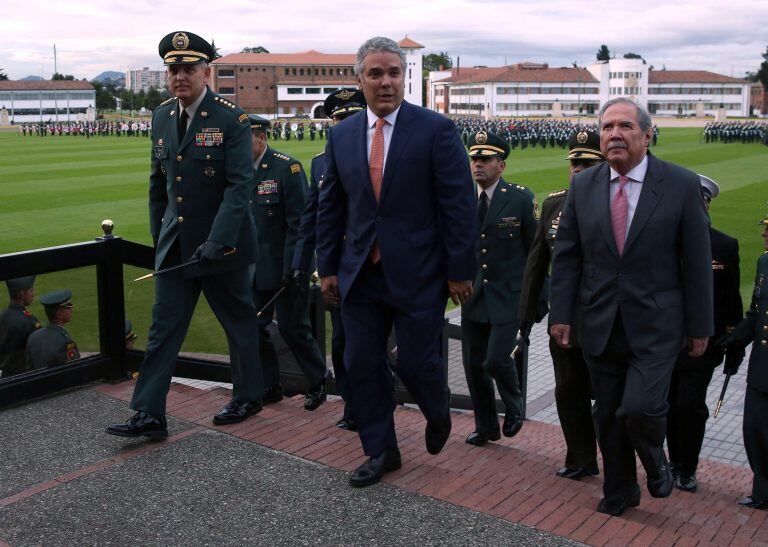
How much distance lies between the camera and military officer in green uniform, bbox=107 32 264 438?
15.2ft

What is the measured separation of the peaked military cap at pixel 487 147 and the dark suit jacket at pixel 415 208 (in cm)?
145

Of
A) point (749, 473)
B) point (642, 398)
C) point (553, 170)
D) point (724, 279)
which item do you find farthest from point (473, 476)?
point (553, 170)

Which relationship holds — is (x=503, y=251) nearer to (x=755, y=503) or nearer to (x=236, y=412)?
(x=236, y=412)

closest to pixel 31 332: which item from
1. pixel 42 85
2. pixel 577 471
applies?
pixel 577 471

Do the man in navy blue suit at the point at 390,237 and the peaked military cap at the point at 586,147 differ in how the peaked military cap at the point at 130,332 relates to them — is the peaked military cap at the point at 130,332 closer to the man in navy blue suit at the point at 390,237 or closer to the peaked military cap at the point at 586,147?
the man in navy blue suit at the point at 390,237

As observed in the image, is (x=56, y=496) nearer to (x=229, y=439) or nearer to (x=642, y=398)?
(x=229, y=439)

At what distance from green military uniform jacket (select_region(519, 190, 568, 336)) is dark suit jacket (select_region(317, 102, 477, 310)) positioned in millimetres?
789

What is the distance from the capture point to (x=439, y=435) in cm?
416

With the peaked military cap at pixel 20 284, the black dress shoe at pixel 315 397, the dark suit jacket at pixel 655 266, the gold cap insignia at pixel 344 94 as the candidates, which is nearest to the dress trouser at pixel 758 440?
the dark suit jacket at pixel 655 266

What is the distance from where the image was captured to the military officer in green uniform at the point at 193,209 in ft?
15.2

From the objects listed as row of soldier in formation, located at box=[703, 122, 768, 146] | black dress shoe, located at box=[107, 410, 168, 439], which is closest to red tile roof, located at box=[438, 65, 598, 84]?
row of soldier in formation, located at box=[703, 122, 768, 146]

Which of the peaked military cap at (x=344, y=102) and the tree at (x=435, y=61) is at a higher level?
the tree at (x=435, y=61)

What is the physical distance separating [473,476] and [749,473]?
8.26ft

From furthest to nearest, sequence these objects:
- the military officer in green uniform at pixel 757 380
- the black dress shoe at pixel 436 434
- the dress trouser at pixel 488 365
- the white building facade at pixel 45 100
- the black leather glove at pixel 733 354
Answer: the white building facade at pixel 45 100
the dress trouser at pixel 488 365
the black leather glove at pixel 733 354
the military officer in green uniform at pixel 757 380
the black dress shoe at pixel 436 434
